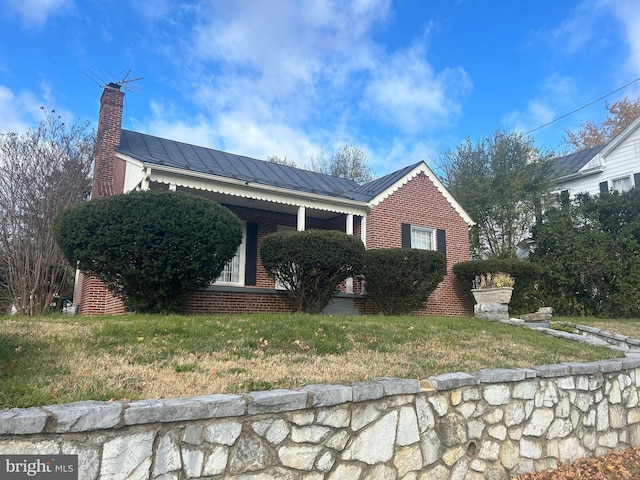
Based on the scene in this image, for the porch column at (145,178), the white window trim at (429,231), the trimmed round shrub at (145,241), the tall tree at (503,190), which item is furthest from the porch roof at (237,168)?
the tall tree at (503,190)

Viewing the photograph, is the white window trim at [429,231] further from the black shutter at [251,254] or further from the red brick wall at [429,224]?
the black shutter at [251,254]

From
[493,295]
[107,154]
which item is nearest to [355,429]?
[493,295]

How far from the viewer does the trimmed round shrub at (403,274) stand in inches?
390

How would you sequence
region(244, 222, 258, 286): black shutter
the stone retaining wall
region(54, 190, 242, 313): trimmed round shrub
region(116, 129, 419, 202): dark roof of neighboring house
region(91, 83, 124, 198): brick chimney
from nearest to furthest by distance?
the stone retaining wall < region(54, 190, 242, 313): trimmed round shrub < region(116, 129, 419, 202): dark roof of neighboring house < region(244, 222, 258, 286): black shutter < region(91, 83, 124, 198): brick chimney

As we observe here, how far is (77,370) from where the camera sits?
3.27 m

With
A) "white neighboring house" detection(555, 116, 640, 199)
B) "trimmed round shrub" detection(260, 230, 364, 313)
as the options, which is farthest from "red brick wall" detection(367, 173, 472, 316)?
"white neighboring house" detection(555, 116, 640, 199)

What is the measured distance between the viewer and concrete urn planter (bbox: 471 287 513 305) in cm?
867

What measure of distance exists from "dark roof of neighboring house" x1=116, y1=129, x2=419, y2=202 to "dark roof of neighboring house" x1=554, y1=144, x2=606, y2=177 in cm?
849

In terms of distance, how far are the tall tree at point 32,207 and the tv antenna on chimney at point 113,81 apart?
184 cm

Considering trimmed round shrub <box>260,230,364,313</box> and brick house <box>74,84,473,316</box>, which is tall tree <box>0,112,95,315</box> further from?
trimmed round shrub <box>260,230,364,313</box>

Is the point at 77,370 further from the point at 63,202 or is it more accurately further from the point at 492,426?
the point at 63,202

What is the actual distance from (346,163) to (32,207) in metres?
21.2

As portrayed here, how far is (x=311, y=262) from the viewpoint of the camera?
8.52 m

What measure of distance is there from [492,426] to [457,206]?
1026 centimetres
